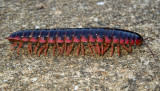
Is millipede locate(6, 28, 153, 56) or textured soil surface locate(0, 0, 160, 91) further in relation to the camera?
millipede locate(6, 28, 153, 56)

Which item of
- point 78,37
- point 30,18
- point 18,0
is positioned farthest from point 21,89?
point 18,0

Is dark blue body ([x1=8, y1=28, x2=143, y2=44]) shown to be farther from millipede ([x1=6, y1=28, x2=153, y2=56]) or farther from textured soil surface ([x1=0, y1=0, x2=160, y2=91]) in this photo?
textured soil surface ([x1=0, y1=0, x2=160, y2=91])

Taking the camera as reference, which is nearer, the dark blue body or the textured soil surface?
the textured soil surface

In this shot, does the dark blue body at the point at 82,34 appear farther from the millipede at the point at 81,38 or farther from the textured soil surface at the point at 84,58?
the textured soil surface at the point at 84,58

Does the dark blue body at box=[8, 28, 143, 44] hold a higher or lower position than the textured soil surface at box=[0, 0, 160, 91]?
higher

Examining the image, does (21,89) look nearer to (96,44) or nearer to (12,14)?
(96,44)

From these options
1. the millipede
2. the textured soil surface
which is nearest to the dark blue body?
the millipede
